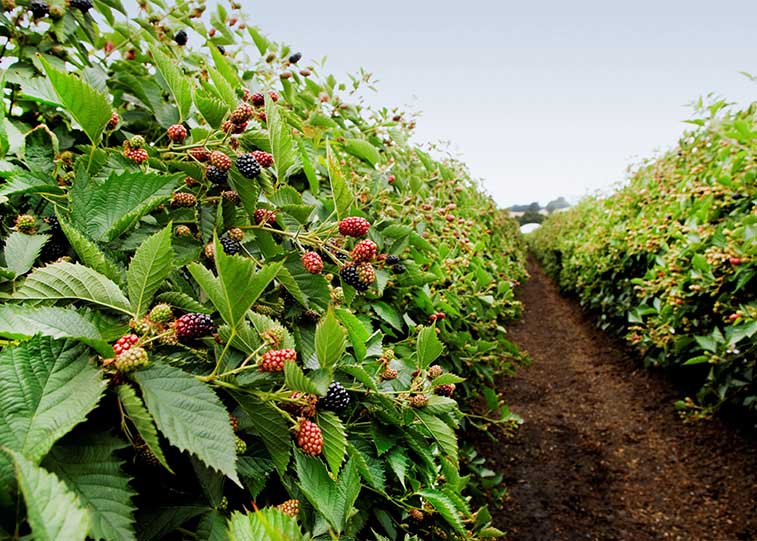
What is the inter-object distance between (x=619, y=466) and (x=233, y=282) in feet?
14.0

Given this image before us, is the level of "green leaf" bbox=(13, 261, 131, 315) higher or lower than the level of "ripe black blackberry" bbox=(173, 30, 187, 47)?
lower

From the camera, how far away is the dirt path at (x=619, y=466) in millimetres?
3129

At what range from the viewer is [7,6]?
1.13m

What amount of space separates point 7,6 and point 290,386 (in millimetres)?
1234

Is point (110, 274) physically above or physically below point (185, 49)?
below

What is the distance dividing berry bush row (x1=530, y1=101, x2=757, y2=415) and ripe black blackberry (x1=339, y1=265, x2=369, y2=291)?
9.99 ft

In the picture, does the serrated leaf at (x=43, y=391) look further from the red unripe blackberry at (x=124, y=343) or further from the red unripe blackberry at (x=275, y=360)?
the red unripe blackberry at (x=275, y=360)

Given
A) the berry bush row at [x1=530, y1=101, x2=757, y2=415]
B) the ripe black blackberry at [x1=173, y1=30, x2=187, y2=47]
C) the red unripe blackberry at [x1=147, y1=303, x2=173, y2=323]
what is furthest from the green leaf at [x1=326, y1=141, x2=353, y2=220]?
the berry bush row at [x1=530, y1=101, x2=757, y2=415]

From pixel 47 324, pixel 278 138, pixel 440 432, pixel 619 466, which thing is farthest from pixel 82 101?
pixel 619 466

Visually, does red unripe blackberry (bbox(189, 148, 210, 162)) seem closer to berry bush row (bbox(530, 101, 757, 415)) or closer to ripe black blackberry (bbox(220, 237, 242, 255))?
ripe black blackberry (bbox(220, 237, 242, 255))

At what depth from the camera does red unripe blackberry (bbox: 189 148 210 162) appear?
3.31 feet

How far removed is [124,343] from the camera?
63 cm

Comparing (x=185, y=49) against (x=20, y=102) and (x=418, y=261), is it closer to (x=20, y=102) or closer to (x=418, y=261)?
(x=20, y=102)

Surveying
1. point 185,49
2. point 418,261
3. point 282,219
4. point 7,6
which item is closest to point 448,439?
point 282,219
